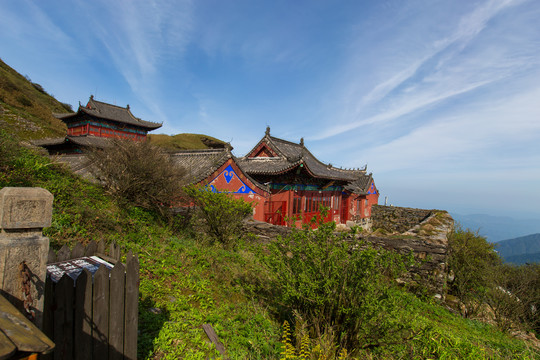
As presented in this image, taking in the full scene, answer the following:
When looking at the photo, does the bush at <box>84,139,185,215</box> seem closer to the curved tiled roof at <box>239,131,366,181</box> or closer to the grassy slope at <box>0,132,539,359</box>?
the grassy slope at <box>0,132,539,359</box>

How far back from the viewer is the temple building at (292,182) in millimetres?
14234

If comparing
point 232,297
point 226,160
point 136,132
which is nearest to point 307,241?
point 232,297

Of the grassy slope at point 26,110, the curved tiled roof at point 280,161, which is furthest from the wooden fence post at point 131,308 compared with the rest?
the grassy slope at point 26,110

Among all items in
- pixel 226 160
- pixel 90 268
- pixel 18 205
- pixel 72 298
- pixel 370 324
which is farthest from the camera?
pixel 226 160

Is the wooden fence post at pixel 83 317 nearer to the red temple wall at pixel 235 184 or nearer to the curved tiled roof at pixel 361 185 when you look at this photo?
the red temple wall at pixel 235 184

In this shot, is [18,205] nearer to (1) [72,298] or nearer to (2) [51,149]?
(1) [72,298]

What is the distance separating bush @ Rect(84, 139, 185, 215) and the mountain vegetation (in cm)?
15

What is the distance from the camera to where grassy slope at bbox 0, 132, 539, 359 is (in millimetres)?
3598

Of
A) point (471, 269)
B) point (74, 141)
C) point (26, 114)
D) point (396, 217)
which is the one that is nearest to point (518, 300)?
point (471, 269)

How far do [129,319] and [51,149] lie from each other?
2518 centimetres

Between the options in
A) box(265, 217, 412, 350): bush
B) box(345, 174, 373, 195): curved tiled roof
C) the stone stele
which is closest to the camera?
the stone stele

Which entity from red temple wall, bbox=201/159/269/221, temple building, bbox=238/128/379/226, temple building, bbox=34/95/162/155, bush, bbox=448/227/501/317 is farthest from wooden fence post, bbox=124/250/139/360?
temple building, bbox=34/95/162/155

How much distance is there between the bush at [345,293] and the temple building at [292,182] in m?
6.87

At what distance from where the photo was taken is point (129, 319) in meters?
2.57
